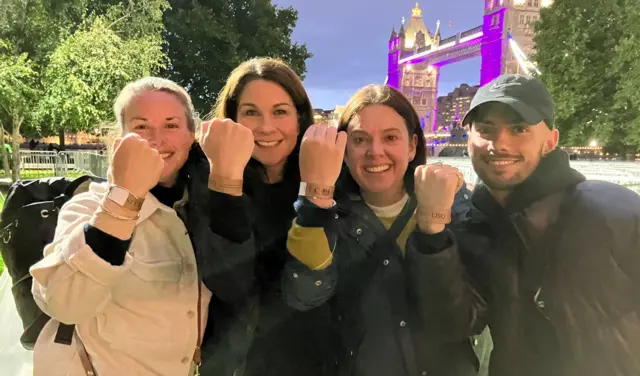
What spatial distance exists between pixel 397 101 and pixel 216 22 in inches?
535

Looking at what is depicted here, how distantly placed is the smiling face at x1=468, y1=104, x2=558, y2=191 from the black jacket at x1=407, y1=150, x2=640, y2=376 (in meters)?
0.04

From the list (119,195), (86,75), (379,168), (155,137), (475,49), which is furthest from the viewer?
(475,49)

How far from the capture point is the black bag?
5.05 feet

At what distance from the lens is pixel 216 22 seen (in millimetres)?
13688

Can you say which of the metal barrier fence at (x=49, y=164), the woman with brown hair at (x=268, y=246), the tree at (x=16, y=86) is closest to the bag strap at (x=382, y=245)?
the woman with brown hair at (x=268, y=246)

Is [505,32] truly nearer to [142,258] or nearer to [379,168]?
[379,168]

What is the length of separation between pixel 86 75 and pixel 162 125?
23.3 feet

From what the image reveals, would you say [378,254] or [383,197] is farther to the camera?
[383,197]

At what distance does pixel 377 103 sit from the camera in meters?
1.47

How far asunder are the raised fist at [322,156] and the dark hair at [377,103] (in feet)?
1.01

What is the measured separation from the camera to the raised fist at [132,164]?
107 cm

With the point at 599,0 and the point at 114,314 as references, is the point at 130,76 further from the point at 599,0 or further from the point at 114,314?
the point at 599,0

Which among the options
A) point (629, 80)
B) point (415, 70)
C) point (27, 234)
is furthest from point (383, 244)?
point (415, 70)

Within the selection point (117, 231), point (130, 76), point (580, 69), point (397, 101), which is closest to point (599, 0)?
point (580, 69)
